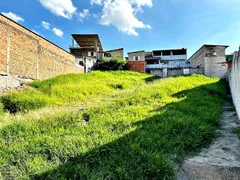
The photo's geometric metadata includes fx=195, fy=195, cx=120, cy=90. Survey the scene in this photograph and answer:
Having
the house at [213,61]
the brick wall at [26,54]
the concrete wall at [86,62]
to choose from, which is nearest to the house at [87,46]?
the concrete wall at [86,62]

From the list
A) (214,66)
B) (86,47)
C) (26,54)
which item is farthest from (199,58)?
(26,54)

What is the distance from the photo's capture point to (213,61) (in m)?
18.0

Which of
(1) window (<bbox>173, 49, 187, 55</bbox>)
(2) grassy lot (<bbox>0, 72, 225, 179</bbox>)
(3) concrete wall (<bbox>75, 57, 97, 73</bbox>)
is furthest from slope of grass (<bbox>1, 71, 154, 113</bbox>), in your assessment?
(1) window (<bbox>173, 49, 187, 55</bbox>)

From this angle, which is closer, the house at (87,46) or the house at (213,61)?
the house at (213,61)

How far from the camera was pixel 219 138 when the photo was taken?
3164mm

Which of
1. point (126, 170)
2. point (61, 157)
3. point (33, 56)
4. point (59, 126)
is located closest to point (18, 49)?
point (33, 56)

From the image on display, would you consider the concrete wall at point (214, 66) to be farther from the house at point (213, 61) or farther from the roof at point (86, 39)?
the roof at point (86, 39)

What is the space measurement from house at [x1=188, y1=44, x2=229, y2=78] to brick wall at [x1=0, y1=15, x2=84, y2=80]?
1284 centimetres

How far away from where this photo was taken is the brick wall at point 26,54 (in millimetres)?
7352

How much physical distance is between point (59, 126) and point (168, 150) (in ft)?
6.86

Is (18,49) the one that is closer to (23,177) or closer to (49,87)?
(49,87)

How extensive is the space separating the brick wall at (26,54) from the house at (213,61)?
12.8m

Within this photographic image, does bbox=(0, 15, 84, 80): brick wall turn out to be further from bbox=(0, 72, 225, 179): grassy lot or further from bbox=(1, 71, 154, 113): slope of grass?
bbox=(0, 72, 225, 179): grassy lot

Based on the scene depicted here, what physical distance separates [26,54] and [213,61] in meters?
15.8
